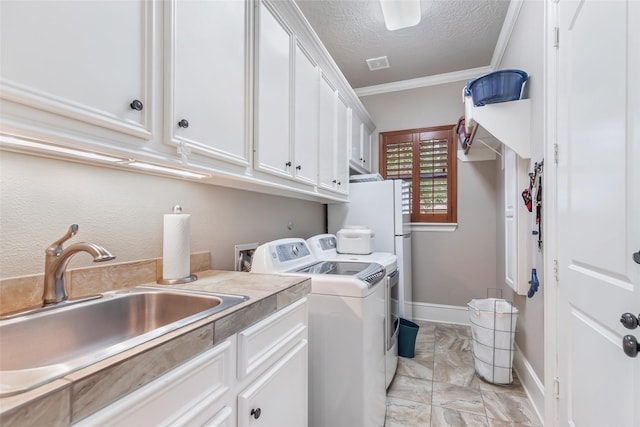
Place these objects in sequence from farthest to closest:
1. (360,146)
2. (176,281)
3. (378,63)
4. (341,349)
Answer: (360,146) < (378,63) < (341,349) < (176,281)

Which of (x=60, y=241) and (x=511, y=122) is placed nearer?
(x=60, y=241)

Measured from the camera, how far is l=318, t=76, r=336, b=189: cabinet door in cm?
218

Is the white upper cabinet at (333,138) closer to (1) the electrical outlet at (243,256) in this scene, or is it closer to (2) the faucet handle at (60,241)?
(1) the electrical outlet at (243,256)

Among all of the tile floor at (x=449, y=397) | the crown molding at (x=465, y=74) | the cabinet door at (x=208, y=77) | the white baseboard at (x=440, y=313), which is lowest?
the tile floor at (x=449, y=397)

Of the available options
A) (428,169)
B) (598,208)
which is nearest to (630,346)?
(598,208)

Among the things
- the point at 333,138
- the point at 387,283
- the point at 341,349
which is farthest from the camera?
the point at 333,138

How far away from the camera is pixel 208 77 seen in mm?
1117

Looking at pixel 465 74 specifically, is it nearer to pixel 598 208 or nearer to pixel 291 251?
pixel 598 208

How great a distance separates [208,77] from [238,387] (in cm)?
104

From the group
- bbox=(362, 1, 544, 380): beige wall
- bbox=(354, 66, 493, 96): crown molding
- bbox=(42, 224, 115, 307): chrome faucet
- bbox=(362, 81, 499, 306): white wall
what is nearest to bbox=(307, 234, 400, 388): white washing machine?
bbox=(362, 1, 544, 380): beige wall

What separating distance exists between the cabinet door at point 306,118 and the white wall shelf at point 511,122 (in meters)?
1.15

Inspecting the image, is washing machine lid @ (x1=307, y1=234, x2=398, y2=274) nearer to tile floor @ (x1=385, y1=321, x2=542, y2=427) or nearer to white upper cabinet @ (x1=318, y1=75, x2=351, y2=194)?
white upper cabinet @ (x1=318, y1=75, x2=351, y2=194)

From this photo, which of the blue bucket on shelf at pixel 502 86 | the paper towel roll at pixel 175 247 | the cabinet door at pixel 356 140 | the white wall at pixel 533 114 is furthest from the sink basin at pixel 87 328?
the cabinet door at pixel 356 140

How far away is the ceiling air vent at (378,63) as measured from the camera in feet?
10.1
